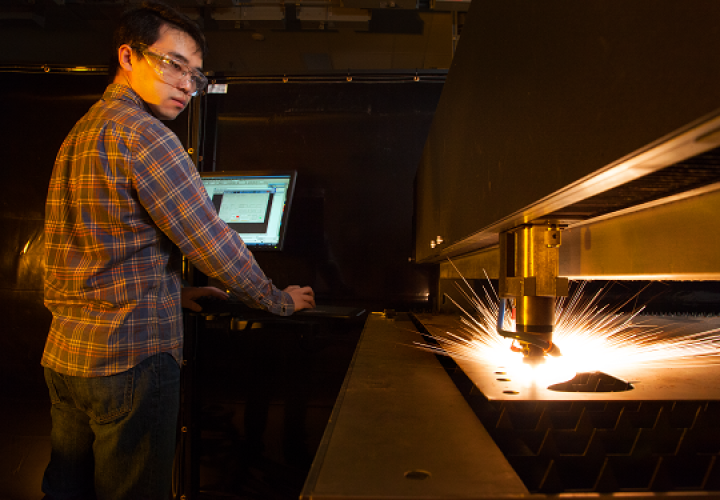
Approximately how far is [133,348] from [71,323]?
16cm

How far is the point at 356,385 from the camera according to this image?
0.65 metres

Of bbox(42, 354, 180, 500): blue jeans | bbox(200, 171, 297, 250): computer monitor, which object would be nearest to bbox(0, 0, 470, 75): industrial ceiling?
bbox(200, 171, 297, 250): computer monitor

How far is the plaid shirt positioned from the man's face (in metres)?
0.11

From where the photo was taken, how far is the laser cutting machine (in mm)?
290

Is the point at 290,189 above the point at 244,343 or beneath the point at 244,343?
above

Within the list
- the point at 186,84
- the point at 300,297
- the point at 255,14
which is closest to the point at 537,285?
the point at 300,297

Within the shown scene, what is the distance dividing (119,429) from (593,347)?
1.08 meters

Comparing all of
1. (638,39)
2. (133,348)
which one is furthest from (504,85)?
(133,348)

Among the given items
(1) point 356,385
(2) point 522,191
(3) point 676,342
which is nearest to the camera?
(2) point 522,191

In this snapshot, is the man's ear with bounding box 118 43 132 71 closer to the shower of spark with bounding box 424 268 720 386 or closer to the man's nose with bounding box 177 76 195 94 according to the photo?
the man's nose with bounding box 177 76 195 94

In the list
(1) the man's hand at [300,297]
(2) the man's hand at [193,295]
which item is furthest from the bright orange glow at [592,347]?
(2) the man's hand at [193,295]

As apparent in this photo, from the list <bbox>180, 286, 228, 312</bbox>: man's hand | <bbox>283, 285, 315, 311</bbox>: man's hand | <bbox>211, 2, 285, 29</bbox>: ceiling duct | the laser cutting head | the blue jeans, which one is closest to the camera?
the laser cutting head

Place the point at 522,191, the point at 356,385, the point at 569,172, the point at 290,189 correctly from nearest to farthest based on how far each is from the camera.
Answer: the point at 569,172 < the point at 522,191 < the point at 356,385 < the point at 290,189

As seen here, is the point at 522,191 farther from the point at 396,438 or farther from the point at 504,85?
the point at 396,438
